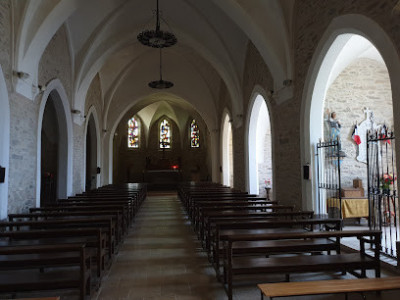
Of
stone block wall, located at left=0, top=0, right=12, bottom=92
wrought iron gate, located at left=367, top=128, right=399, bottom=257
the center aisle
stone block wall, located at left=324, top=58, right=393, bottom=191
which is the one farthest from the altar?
stone block wall, located at left=0, top=0, right=12, bottom=92

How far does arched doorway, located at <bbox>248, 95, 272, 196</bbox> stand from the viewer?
10469 mm

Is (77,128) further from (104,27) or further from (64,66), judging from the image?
(104,27)

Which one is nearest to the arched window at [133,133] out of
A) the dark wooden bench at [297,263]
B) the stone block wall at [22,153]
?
the stone block wall at [22,153]

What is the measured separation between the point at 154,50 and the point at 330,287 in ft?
44.0

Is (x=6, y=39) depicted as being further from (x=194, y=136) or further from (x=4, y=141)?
(x=194, y=136)

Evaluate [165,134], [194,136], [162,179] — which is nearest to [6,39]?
[162,179]

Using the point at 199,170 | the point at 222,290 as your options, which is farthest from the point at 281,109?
the point at 199,170

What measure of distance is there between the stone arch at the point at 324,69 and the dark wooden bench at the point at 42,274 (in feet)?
13.1

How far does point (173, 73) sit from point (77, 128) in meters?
6.81

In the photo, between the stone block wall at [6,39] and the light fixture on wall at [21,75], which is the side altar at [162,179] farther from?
the stone block wall at [6,39]

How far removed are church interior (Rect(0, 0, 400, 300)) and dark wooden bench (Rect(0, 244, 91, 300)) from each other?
0.07ft

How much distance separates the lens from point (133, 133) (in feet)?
83.8

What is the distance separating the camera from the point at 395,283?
8.05 feet

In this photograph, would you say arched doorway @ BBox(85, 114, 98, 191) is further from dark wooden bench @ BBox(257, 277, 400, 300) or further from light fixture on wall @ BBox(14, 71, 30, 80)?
dark wooden bench @ BBox(257, 277, 400, 300)
